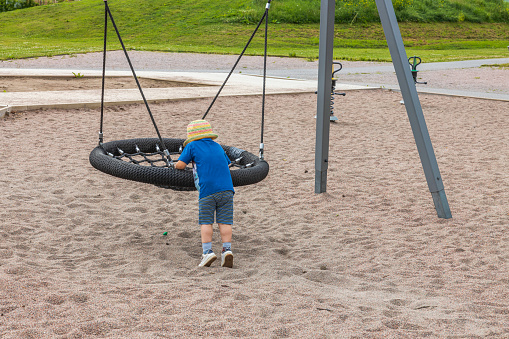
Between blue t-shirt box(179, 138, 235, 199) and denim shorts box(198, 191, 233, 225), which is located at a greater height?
blue t-shirt box(179, 138, 235, 199)

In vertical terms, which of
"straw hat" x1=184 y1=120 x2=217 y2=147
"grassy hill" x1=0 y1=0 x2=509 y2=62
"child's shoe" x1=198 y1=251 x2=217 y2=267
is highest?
"grassy hill" x1=0 y1=0 x2=509 y2=62

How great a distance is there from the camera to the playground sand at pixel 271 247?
275cm

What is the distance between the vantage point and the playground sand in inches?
108

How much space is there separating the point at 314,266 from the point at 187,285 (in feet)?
3.47

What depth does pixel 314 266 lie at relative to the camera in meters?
3.86

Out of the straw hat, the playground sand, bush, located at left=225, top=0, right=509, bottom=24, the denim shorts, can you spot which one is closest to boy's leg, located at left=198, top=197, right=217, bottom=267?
the denim shorts

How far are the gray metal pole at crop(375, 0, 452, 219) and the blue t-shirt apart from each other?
213 centimetres

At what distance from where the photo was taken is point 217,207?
150 inches

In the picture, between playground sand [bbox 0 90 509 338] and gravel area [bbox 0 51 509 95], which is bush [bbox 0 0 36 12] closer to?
gravel area [bbox 0 51 509 95]

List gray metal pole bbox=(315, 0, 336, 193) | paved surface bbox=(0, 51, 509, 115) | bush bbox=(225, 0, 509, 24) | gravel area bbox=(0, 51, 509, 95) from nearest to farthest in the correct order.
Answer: gray metal pole bbox=(315, 0, 336, 193), paved surface bbox=(0, 51, 509, 115), gravel area bbox=(0, 51, 509, 95), bush bbox=(225, 0, 509, 24)

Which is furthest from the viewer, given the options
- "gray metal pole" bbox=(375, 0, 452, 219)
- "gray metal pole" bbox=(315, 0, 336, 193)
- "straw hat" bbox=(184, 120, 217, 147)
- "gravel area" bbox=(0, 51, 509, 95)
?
"gravel area" bbox=(0, 51, 509, 95)

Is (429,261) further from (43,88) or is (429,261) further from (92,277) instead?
(43,88)

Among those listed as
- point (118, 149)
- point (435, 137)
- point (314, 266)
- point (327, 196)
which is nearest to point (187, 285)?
point (314, 266)

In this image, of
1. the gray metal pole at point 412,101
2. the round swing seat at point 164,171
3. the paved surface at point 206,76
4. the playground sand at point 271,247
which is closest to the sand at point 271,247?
the playground sand at point 271,247
